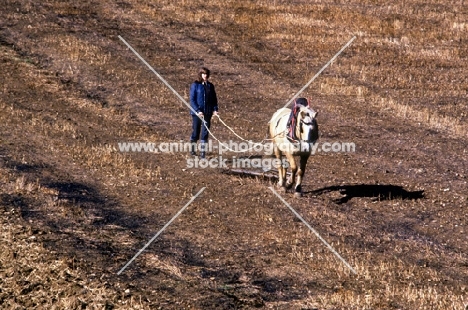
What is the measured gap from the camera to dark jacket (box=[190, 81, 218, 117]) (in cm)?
1855

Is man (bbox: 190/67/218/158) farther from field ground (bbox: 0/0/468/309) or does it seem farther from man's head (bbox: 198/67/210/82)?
field ground (bbox: 0/0/468/309)

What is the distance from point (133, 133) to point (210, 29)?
16.5 metres

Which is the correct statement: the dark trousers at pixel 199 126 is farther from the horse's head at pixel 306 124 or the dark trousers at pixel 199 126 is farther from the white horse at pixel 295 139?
the horse's head at pixel 306 124

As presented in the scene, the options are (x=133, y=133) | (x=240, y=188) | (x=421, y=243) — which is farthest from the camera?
(x=133, y=133)

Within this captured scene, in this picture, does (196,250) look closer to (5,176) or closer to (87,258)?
(87,258)

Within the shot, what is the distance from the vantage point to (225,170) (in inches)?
747

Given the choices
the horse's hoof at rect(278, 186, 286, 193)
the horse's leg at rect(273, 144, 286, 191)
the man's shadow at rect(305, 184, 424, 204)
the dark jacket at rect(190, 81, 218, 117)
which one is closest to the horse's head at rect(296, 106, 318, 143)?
the horse's leg at rect(273, 144, 286, 191)

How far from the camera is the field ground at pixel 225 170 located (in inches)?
467

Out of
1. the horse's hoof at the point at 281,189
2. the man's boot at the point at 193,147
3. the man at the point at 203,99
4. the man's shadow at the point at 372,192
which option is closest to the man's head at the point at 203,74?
the man at the point at 203,99

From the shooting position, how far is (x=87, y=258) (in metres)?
12.2

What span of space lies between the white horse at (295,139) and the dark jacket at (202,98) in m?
1.88

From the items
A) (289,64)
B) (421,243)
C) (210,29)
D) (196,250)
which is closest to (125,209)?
(196,250)

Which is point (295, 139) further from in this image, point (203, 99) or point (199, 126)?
point (199, 126)

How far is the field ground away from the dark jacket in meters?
1.69
